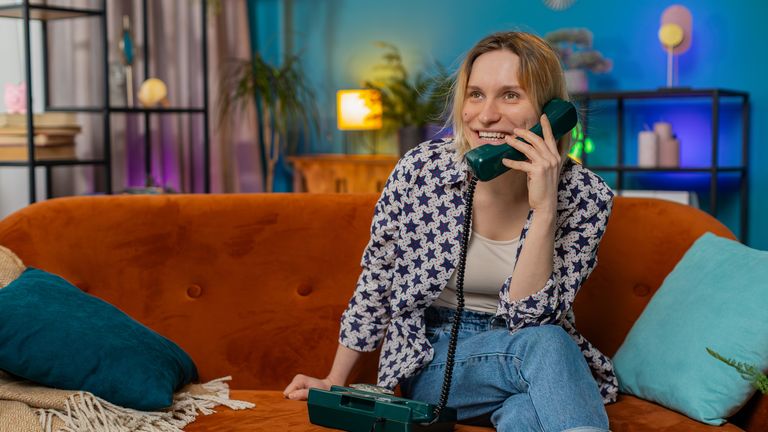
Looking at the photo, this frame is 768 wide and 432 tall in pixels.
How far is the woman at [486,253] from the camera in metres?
1.72

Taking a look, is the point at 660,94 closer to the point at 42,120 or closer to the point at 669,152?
the point at 669,152

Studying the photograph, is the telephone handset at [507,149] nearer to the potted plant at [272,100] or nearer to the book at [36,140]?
the book at [36,140]

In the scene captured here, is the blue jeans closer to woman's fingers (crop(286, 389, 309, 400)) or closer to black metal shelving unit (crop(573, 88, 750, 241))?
woman's fingers (crop(286, 389, 309, 400))

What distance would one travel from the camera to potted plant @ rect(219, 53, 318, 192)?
5.77 metres

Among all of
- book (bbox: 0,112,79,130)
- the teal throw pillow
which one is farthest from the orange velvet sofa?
book (bbox: 0,112,79,130)

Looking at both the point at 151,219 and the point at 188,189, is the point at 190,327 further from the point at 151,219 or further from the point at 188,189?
the point at 188,189

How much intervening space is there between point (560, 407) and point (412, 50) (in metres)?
4.58

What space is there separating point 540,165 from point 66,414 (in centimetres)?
95

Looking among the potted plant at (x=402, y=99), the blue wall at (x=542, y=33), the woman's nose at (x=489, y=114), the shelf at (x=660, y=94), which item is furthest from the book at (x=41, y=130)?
the woman's nose at (x=489, y=114)

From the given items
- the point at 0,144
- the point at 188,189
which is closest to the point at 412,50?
the point at 188,189

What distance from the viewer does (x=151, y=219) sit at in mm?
2092

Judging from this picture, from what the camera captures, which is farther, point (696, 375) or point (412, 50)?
point (412, 50)

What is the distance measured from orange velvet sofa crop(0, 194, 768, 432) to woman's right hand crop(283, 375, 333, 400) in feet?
0.48

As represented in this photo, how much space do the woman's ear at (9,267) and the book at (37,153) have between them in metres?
2.10
